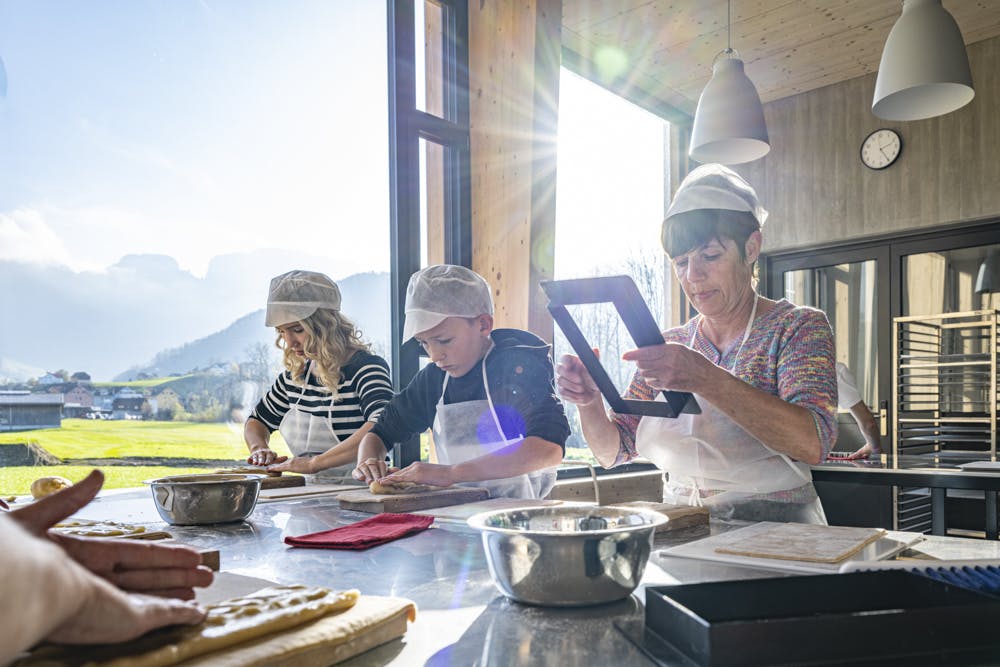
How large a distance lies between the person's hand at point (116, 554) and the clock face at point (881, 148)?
561 cm

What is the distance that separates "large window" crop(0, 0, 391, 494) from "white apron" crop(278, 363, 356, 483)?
1.21ft

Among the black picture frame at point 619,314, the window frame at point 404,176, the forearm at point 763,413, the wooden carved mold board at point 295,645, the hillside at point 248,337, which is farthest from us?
the window frame at point 404,176

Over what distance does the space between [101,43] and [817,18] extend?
3914 millimetres

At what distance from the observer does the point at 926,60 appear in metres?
2.66

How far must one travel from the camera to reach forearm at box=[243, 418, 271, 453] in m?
2.92

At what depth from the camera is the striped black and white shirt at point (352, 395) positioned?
2738 millimetres

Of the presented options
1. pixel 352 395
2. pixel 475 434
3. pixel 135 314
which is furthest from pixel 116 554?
pixel 135 314

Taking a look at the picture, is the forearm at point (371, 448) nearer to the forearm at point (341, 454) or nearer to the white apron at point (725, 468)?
the forearm at point (341, 454)

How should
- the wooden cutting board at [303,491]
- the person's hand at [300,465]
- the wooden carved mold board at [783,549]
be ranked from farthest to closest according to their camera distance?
the person's hand at [300,465]
the wooden cutting board at [303,491]
the wooden carved mold board at [783,549]

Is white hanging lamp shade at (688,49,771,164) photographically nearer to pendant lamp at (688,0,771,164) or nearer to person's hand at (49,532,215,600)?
pendant lamp at (688,0,771,164)

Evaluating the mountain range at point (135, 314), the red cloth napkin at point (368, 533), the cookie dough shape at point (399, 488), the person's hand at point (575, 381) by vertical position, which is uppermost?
the mountain range at point (135, 314)

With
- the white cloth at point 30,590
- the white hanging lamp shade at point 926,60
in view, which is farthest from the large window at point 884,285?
the white cloth at point 30,590

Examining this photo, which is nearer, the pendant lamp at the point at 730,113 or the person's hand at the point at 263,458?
the person's hand at the point at 263,458

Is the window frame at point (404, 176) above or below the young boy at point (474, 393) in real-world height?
above
